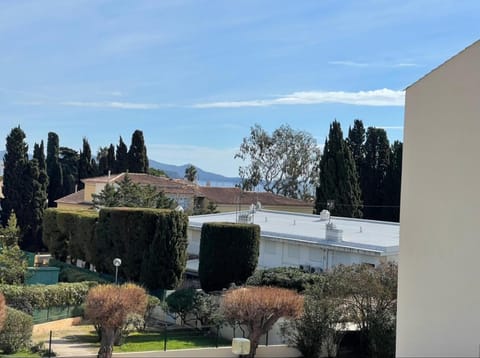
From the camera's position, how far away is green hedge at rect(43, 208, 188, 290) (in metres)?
24.6

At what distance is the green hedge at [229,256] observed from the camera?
23656 millimetres

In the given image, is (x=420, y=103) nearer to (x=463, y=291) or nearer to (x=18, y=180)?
(x=463, y=291)

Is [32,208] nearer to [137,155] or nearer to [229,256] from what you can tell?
[137,155]

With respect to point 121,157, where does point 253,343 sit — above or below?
below

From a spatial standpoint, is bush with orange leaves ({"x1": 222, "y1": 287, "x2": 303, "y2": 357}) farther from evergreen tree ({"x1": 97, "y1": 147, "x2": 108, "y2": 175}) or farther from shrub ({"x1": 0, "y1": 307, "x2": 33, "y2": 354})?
evergreen tree ({"x1": 97, "y1": 147, "x2": 108, "y2": 175})

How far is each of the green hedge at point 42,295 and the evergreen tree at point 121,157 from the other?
1418 inches

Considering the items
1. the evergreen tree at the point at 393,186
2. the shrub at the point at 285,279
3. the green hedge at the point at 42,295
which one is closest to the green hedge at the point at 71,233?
the green hedge at the point at 42,295

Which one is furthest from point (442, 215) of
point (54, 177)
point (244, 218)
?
point (54, 177)

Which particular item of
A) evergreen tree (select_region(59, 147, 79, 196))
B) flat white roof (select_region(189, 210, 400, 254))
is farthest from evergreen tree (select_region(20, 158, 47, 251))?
flat white roof (select_region(189, 210, 400, 254))

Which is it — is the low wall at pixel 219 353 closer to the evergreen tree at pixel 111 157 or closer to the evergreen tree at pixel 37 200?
the evergreen tree at pixel 37 200

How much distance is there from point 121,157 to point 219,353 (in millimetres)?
43866

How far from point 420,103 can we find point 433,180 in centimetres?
153

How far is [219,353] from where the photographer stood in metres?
17.5

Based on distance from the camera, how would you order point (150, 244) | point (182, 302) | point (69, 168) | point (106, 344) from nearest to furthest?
1. point (106, 344)
2. point (182, 302)
3. point (150, 244)
4. point (69, 168)
